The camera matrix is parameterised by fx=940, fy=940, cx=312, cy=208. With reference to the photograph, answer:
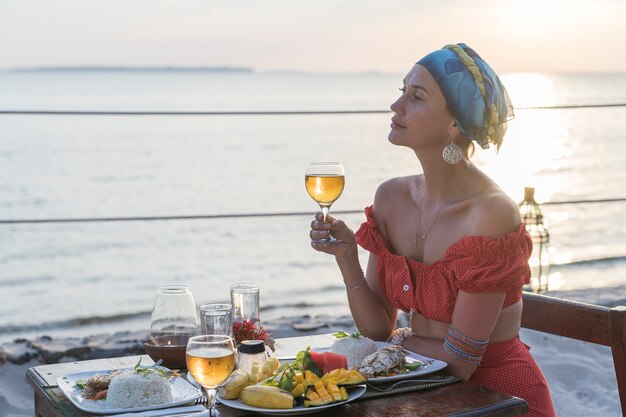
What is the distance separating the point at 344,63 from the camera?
18.2 metres

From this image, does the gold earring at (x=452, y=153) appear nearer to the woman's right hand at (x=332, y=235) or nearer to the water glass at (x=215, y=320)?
the woman's right hand at (x=332, y=235)

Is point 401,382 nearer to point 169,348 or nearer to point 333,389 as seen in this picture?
point 333,389

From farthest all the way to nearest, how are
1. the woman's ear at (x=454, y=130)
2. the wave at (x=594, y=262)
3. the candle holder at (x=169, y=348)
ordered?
1. the wave at (x=594, y=262)
2. the woman's ear at (x=454, y=130)
3. the candle holder at (x=169, y=348)

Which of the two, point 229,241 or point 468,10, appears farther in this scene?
point 468,10

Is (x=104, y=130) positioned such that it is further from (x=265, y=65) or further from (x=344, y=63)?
(x=344, y=63)

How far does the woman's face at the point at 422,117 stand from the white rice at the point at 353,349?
22.8 inches

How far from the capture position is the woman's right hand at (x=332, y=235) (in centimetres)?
242

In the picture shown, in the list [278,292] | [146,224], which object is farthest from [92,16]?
[278,292]

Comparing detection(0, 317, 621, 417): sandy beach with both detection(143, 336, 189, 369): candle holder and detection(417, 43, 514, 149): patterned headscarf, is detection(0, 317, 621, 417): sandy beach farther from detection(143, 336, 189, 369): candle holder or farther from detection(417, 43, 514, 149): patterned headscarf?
detection(417, 43, 514, 149): patterned headscarf

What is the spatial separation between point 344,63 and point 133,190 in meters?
5.33

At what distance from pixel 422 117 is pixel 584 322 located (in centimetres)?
66

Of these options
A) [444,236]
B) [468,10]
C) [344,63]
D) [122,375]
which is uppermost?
[468,10]

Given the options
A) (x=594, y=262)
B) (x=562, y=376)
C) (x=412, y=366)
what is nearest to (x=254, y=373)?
(x=412, y=366)

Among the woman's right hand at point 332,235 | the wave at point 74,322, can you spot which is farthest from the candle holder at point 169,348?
the wave at point 74,322
